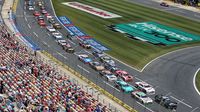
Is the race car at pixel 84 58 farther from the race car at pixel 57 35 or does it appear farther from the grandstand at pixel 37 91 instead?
the race car at pixel 57 35

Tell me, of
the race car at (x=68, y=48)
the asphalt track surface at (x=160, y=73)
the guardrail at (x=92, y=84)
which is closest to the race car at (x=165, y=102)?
the asphalt track surface at (x=160, y=73)

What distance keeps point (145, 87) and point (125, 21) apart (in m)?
54.0

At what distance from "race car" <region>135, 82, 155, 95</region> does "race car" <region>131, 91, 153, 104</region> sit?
2.22m

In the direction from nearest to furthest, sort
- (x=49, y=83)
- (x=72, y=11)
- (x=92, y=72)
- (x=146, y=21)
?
(x=49, y=83), (x=92, y=72), (x=146, y=21), (x=72, y=11)

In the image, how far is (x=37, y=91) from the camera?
195ft

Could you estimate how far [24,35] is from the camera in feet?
341

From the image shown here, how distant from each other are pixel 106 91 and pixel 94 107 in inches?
549

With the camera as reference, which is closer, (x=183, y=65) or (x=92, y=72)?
(x=92, y=72)

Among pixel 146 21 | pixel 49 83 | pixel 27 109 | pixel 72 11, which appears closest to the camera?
pixel 27 109

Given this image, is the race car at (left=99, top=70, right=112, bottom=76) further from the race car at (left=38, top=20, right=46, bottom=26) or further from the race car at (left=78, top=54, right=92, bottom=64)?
the race car at (left=38, top=20, right=46, bottom=26)

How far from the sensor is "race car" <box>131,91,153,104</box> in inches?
2623

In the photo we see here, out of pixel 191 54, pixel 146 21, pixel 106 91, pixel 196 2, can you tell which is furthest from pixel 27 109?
pixel 196 2

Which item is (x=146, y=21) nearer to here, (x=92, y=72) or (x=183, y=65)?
(x=183, y=65)

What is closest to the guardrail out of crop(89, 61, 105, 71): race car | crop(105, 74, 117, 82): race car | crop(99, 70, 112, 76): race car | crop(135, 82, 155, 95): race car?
crop(105, 74, 117, 82): race car
